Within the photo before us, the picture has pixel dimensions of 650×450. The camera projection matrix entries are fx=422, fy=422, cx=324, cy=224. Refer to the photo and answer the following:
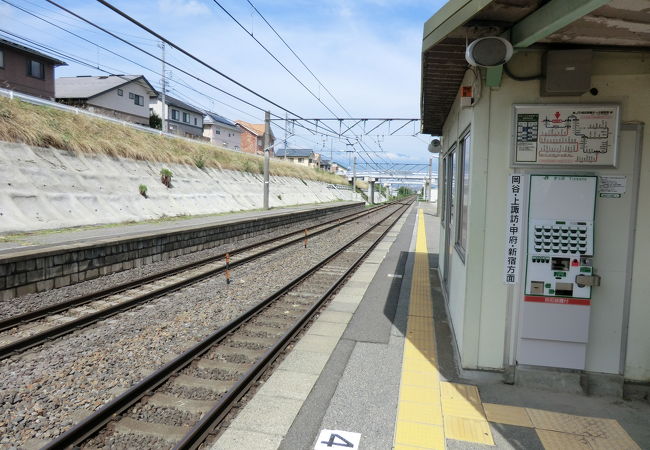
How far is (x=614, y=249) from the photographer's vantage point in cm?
399

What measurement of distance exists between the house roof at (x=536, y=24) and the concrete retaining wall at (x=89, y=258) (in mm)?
7901

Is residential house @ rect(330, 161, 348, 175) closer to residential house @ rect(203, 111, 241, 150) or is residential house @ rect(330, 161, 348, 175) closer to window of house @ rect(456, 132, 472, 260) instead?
residential house @ rect(203, 111, 241, 150)

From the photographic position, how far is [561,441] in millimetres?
3348

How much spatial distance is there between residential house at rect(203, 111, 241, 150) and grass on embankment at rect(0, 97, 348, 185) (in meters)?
32.3

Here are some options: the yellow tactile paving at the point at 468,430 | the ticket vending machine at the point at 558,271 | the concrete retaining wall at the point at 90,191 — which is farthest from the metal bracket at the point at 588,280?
the concrete retaining wall at the point at 90,191

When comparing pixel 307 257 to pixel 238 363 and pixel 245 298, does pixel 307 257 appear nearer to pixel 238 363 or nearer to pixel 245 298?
pixel 245 298

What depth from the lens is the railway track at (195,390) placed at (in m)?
3.52

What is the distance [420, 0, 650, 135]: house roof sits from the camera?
10.5 ft

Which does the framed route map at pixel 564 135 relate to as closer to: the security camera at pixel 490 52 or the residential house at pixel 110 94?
the security camera at pixel 490 52

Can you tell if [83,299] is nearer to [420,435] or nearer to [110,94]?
[420,435]

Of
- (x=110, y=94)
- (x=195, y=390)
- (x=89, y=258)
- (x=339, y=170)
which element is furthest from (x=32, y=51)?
(x=339, y=170)

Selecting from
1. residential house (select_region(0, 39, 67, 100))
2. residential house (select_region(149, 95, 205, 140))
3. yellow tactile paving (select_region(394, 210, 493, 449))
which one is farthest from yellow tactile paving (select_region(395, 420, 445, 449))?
residential house (select_region(149, 95, 205, 140))

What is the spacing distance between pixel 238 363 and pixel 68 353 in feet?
7.27

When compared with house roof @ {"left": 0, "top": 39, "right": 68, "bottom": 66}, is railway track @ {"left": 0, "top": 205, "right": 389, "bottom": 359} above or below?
below
